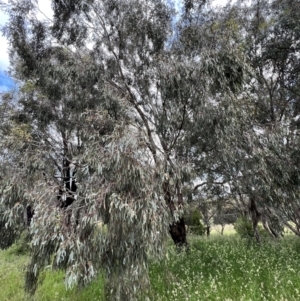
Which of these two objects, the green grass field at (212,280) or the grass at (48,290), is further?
the grass at (48,290)

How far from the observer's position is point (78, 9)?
7.42m

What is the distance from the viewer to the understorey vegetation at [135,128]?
307 cm

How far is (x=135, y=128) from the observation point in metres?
4.48

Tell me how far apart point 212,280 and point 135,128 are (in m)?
2.74

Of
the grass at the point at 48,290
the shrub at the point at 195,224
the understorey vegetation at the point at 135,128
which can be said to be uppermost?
the understorey vegetation at the point at 135,128

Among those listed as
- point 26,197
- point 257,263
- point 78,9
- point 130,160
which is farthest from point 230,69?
point 78,9

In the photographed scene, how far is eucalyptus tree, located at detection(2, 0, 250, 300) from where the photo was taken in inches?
119

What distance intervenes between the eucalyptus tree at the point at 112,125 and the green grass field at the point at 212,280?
813mm

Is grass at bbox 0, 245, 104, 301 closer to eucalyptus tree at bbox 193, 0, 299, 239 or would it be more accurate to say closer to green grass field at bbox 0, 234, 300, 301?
green grass field at bbox 0, 234, 300, 301

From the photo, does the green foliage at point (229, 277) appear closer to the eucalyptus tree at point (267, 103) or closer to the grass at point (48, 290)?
the grass at point (48, 290)

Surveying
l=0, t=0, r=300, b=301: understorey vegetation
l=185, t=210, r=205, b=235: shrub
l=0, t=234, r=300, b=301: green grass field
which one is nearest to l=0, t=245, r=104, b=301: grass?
l=0, t=234, r=300, b=301: green grass field

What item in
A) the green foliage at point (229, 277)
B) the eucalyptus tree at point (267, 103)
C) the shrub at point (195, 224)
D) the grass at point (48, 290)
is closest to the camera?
the green foliage at point (229, 277)

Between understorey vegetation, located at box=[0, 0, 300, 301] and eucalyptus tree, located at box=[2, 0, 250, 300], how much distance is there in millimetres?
24

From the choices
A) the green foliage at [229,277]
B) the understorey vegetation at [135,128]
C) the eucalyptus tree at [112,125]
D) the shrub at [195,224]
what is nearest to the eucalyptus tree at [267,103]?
the understorey vegetation at [135,128]
